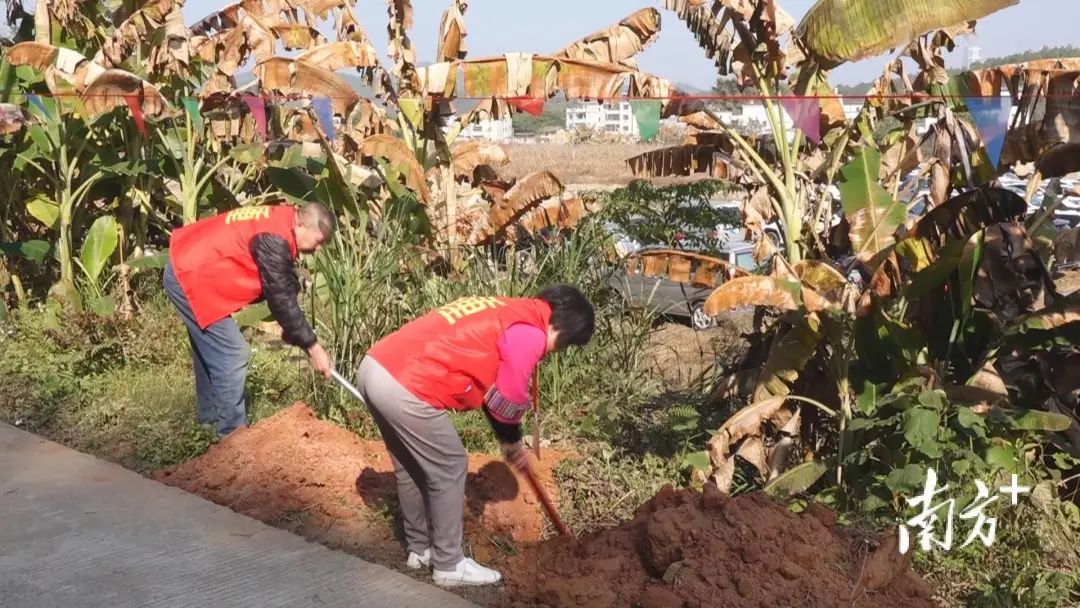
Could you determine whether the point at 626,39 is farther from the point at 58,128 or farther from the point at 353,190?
the point at 58,128

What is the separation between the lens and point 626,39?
9055mm

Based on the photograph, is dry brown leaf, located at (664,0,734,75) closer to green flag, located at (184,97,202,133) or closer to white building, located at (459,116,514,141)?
white building, located at (459,116,514,141)

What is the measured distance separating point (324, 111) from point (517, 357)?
5434mm

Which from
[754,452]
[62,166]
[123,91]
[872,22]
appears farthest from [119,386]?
[872,22]

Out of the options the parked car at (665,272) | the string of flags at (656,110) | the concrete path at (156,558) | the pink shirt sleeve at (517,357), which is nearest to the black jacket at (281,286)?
the concrete path at (156,558)

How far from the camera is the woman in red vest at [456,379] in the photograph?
4.54 metres

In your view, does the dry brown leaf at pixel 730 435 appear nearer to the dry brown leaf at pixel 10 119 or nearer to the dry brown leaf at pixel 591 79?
the dry brown leaf at pixel 591 79

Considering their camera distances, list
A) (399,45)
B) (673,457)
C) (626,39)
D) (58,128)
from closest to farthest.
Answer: (673,457), (626,39), (58,128), (399,45)

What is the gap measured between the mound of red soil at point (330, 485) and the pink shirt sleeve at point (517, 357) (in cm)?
109

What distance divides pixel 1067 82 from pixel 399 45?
6.30m

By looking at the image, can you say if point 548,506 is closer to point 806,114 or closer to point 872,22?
point 806,114

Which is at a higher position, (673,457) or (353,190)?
(353,190)

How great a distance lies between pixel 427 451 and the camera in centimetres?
473

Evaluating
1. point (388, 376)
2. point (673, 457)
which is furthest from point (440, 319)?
point (673, 457)
